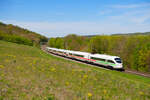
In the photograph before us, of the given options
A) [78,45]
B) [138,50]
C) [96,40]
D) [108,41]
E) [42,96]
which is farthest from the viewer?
[78,45]

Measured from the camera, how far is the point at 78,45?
74.6 metres

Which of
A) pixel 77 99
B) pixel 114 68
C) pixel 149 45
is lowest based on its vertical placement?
pixel 114 68

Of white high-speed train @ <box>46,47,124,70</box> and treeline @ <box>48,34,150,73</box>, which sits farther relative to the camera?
treeline @ <box>48,34,150,73</box>

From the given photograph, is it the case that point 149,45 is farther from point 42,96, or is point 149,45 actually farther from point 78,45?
point 78,45

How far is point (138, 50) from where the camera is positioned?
1353 inches

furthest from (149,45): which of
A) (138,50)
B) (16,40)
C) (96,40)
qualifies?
(16,40)

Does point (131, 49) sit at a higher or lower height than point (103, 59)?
higher

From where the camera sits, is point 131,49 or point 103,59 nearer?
point 103,59

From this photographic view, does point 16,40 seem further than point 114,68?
Yes

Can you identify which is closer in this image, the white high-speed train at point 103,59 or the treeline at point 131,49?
the white high-speed train at point 103,59

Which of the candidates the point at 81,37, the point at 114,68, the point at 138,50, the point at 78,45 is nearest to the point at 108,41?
the point at 138,50

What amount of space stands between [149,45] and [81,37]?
52462mm

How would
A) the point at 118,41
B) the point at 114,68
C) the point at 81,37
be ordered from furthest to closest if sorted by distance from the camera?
1. the point at 81,37
2. the point at 118,41
3. the point at 114,68

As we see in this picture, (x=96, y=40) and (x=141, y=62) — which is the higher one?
(x=96, y=40)
